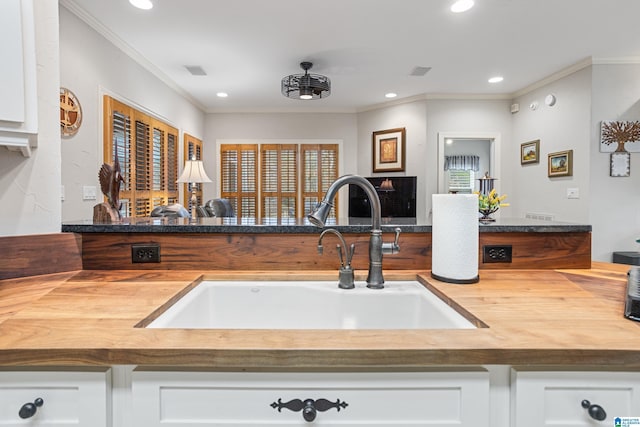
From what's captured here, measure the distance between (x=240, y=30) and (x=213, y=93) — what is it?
2193 millimetres

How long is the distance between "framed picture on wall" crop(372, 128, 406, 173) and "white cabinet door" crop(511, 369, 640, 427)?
508 centimetres

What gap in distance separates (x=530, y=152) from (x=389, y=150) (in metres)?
2.05

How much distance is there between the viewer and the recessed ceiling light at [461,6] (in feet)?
8.84

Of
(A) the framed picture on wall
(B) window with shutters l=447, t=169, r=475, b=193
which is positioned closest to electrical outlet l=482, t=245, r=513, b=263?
(A) the framed picture on wall

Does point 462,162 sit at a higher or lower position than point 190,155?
higher

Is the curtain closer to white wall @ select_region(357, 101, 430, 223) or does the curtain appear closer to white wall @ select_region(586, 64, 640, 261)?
white wall @ select_region(357, 101, 430, 223)

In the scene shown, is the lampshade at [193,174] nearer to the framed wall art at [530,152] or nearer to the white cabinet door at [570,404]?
the white cabinet door at [570,404]

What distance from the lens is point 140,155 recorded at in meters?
3.73

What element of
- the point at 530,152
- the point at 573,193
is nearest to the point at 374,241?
the point at 573,193

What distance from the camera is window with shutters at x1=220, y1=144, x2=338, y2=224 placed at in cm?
618

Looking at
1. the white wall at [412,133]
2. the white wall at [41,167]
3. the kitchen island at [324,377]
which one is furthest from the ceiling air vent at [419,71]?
the kitchen island at [324,377]

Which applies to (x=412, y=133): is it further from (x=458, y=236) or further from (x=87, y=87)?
(x=458, y=236)

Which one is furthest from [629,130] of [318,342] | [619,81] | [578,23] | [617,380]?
[318,342]

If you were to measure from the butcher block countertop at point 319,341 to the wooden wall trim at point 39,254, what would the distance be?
28 cm
